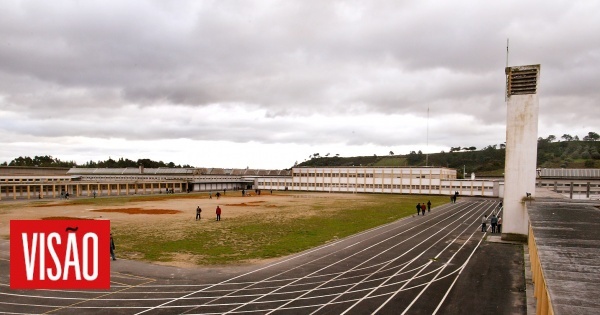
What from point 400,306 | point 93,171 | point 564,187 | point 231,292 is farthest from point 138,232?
point 93,171

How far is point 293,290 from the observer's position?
18.8m

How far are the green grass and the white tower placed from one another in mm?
14024

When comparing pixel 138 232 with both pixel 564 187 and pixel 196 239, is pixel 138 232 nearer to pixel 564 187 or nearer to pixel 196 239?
pixel 196 239

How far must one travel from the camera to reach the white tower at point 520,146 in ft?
106

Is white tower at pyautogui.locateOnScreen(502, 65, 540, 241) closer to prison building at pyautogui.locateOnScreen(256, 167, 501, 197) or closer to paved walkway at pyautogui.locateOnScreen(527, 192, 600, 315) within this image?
paved walkway at pyautogui.locateOnScreen(527, 192, 600, 315)

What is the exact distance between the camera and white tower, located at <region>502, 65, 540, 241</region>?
106 feet

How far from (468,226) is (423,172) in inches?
2583

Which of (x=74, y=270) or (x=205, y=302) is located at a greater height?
(x=74, y=270)

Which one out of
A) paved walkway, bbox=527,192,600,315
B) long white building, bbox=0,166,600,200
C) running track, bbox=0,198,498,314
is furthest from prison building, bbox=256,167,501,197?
running track, bbox=0,198,498,314

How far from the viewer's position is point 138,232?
3603cm

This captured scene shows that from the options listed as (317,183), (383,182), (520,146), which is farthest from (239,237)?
(317,183)

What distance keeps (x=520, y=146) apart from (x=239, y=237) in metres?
25.7

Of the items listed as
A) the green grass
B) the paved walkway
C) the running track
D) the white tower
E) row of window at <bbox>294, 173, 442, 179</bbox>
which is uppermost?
the white tower

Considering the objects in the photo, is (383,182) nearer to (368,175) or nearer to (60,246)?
(368,175)
